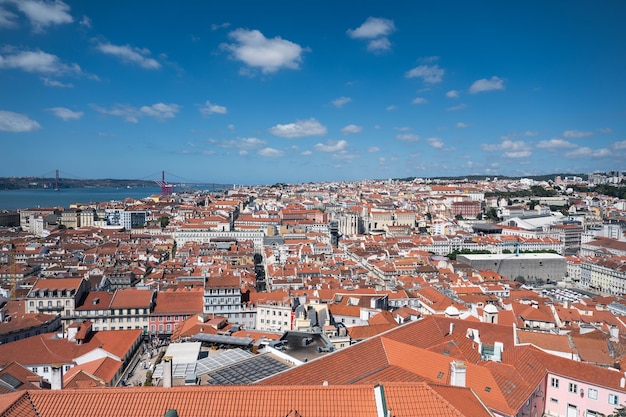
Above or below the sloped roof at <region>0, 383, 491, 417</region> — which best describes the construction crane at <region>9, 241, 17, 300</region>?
below

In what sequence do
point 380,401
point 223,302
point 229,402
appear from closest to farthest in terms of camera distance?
point 380,401, point 229,402, point 223,302

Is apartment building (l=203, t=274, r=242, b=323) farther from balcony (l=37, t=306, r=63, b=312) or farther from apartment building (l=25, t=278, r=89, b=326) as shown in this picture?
balcony (l=37, t=306, r=63, b=312)

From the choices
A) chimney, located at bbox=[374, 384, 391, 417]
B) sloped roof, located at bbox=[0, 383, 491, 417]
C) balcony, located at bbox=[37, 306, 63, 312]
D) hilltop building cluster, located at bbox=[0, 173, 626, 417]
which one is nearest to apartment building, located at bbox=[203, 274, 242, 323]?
hilltop building cluster, located at bbox=[0, 173, 626, 417]

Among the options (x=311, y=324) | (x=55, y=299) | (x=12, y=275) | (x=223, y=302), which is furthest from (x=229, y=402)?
(x=12, y=275)

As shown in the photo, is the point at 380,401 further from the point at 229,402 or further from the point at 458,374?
the point at 458,374

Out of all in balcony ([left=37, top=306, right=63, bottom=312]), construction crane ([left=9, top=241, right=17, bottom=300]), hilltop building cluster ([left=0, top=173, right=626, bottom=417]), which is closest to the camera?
hilltop building cluster ([left=0, top=173, right=626, bottom=417])

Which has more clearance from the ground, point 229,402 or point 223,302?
point 229,402

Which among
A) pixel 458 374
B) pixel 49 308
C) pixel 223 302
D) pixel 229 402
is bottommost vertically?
pixel 49 308

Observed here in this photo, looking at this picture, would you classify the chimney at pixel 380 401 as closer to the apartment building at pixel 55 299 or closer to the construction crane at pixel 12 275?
the apartment building at pixel 55 299

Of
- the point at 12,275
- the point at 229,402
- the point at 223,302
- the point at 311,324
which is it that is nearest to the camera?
the point at 229,402
